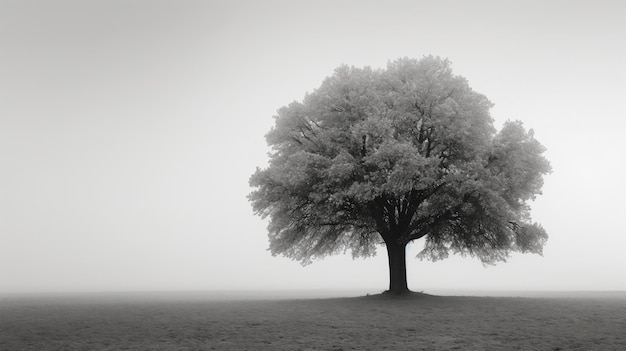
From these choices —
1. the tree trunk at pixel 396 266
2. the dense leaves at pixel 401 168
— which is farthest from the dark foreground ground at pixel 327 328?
the dense leaves at pixel 401 168

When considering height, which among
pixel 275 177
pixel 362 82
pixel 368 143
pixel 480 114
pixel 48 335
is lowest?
pixel 48 335

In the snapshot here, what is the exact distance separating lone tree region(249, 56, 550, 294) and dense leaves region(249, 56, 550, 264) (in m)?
0.09

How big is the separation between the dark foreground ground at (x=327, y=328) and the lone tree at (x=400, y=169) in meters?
7.91

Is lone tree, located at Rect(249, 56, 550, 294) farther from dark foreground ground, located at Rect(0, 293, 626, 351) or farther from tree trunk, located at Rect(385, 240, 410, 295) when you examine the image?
dark foreground ground, located at Rect(0, 293, 626, 351)

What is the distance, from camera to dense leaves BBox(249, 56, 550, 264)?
34188 millimetres

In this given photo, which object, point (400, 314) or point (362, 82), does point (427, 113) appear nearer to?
point (362, 82)

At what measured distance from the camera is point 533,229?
123 feet

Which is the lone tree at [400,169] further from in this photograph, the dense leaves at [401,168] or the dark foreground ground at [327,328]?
the dark foreground ground at [327,328]

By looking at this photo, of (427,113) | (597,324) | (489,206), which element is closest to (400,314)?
(597,324)

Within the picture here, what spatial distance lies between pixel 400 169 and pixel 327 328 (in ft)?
45.0

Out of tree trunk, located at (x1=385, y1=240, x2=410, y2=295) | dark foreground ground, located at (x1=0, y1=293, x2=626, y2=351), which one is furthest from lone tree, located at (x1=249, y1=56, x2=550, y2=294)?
dark foreground ground, located at (x1=0, y1=293, x2=626, y2=351)

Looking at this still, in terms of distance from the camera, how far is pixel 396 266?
127 feet

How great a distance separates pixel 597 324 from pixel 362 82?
2294 centimetres

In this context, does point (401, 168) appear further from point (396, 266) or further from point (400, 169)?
point (396, 266)
